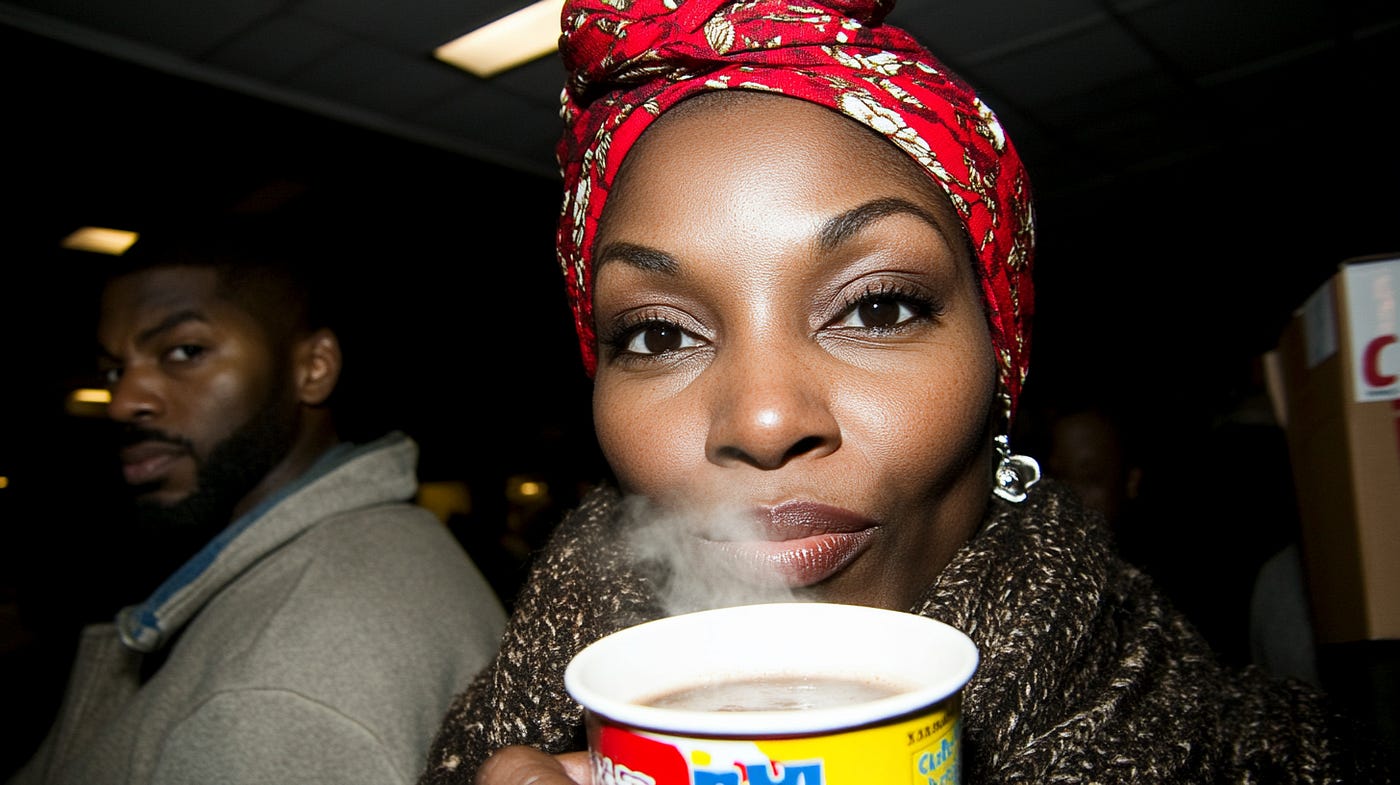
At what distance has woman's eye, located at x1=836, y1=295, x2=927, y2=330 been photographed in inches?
36.9

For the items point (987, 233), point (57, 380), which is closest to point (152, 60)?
point (57, 380)

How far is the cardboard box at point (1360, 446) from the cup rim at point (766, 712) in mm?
1171

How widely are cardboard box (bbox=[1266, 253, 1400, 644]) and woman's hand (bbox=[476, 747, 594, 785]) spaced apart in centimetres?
135

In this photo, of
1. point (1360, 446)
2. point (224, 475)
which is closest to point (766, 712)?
point (1360, 446)

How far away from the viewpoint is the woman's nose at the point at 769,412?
82cm

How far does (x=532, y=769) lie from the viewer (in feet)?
1.93

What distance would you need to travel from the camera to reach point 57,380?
3.84 meters

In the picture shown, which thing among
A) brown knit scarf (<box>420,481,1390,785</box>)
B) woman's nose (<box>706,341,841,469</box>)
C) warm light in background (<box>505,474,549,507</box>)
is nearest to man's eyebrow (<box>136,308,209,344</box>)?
brown knit scarf (<box>420,481,1390,785</box>)

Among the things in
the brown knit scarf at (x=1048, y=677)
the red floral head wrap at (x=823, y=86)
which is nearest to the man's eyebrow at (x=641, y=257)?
the red floral head wrap at (x=823, y=86)

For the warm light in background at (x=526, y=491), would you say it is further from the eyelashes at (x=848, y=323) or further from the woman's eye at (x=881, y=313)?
the woman's eye at (x=881, y=313)

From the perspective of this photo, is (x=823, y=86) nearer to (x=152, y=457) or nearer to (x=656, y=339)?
(x=656, y=339)

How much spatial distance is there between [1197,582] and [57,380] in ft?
17.6

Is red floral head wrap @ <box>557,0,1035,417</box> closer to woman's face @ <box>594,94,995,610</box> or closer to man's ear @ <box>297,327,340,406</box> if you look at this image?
woman's face @ <box>594,94,995,610</box>

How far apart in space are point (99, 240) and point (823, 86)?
3.61 m
